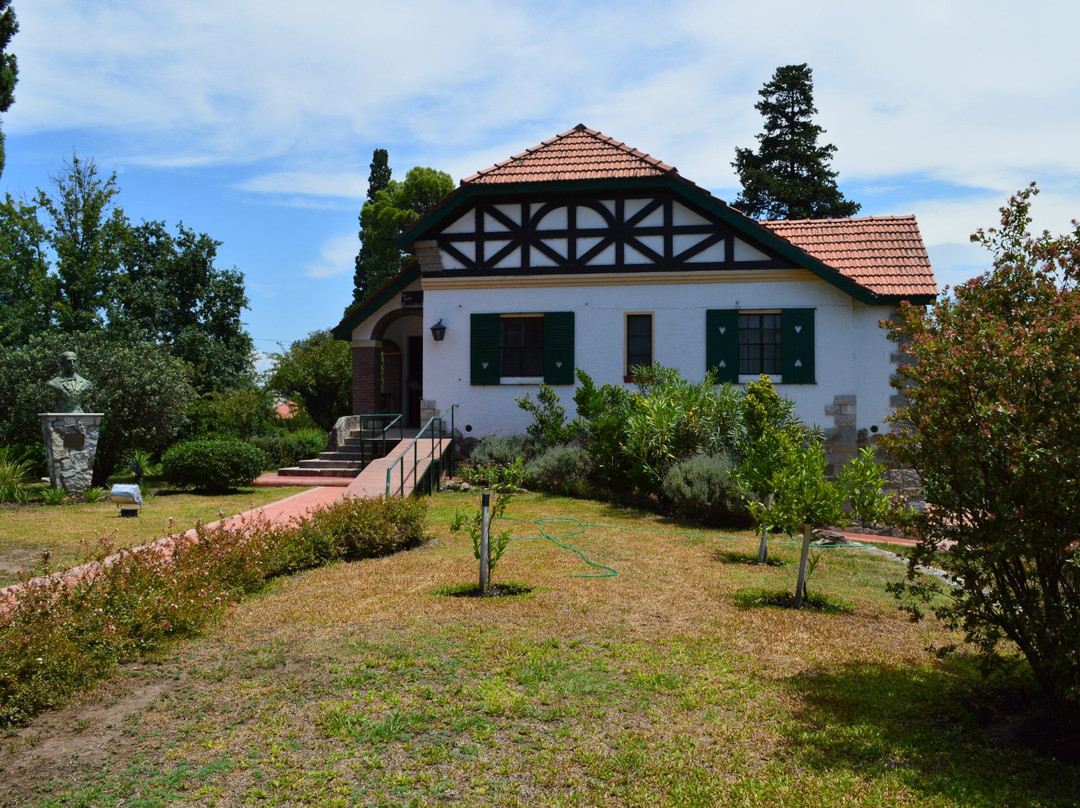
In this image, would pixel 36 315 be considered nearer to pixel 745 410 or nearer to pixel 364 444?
pixel 364 444

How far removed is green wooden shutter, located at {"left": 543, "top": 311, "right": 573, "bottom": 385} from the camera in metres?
17.1

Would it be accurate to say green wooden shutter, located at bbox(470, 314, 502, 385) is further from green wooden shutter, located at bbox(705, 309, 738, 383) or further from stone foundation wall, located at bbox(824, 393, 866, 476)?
stone foundation wall, located at bbox(824, 393, 866, 476)

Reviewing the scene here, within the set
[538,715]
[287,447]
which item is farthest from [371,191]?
[538,715]

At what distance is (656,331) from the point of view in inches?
666

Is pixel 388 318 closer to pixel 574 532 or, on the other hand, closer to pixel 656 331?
pixel 656 331

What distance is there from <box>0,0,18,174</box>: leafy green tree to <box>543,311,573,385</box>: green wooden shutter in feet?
41.0

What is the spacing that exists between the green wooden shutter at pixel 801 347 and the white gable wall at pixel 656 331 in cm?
12

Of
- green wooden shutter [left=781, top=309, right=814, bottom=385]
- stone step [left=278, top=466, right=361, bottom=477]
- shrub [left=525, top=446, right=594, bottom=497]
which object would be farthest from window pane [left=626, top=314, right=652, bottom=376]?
stone step [left=278, top=466, right=361, bottom=477]

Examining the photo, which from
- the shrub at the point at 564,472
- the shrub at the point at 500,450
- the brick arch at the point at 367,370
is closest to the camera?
the shrub at the point at 564,472

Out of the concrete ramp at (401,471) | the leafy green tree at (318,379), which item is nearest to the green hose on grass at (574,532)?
the concrete ramp at (401,471)

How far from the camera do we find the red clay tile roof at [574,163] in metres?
16.6

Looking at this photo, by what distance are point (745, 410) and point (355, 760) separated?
10984mm

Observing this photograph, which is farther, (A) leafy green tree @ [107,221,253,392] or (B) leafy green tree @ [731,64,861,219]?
(B) leafy green tree @ [731,64,861,219]

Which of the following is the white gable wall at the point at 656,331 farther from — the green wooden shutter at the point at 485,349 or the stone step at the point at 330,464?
the stone step at the point at 330,464
